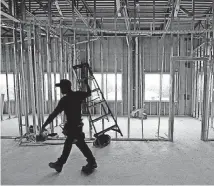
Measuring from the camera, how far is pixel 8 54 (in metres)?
8.17

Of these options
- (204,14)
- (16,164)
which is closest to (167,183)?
(16,164)

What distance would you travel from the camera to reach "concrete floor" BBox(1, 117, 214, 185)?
2.72 m

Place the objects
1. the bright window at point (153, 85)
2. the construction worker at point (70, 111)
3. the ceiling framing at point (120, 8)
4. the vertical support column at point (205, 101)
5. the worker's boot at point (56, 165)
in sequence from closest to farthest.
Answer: the construction worker at point (70, 111), the worker's boot at point (56, 165), the vertical support column at point (205, 101), the ceiling framing at point (120, 8), the bright window at point (153, 85)

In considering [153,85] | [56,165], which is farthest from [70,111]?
[153,85]

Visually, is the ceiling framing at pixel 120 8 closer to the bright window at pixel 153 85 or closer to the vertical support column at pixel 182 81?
the vertical support column at pixel 182 81

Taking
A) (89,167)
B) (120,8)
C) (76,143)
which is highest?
(120,8)

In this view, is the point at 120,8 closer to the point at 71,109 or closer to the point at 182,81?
the point at 71,109

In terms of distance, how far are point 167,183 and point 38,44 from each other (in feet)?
14.4

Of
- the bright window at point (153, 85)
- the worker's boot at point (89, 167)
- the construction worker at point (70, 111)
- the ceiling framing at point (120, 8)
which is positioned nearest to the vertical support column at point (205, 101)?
the ceiling framing at point (120, 8)

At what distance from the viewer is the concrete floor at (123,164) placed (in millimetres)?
2723

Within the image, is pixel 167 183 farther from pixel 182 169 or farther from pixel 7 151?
pixel 7 151

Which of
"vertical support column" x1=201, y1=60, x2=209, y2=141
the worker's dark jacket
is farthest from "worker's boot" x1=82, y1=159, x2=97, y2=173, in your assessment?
"vertical support column" x1=201, y1=60, x2=209, y2=141

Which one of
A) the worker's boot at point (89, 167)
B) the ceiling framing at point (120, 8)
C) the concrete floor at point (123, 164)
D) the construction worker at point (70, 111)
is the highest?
the ceiling framing at point (120, 8)

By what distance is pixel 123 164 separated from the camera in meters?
3.24
